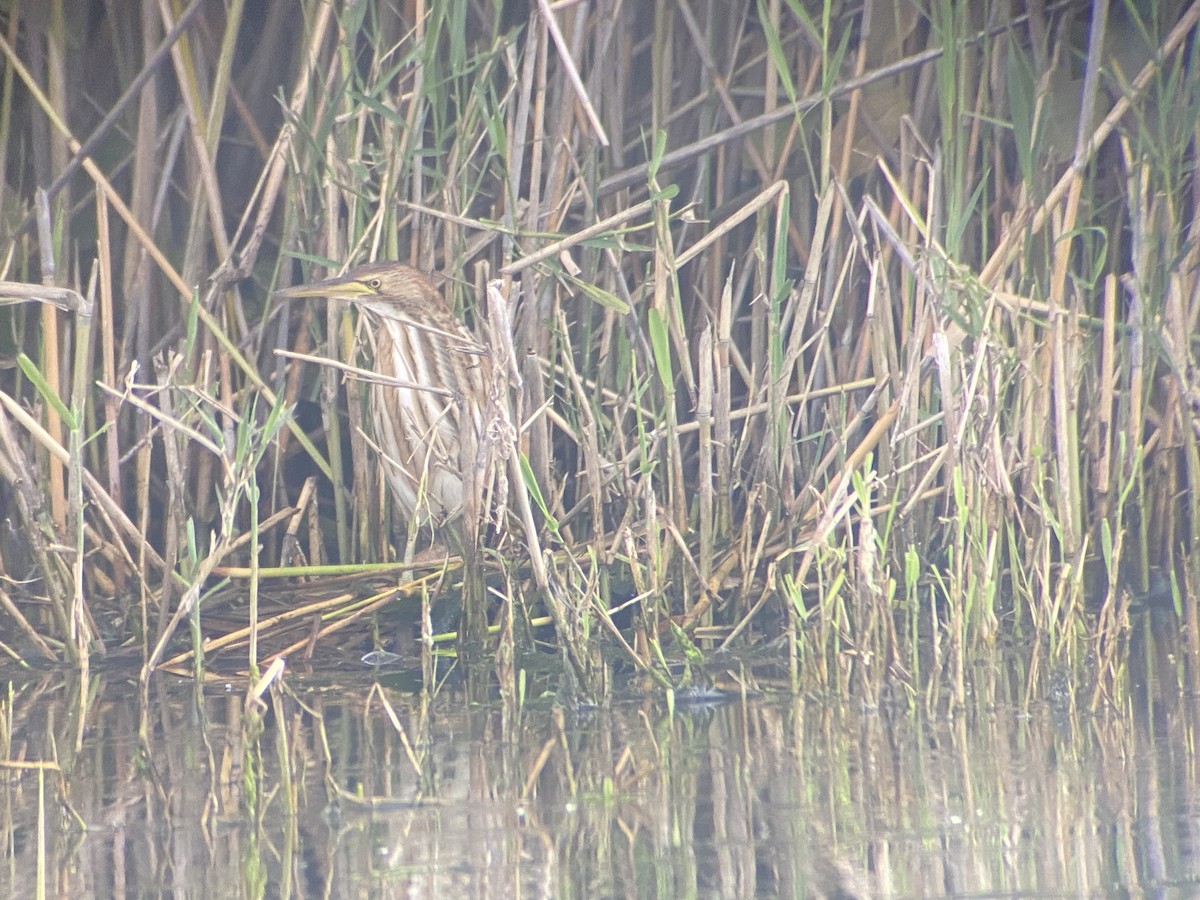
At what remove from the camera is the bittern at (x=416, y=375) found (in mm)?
2812

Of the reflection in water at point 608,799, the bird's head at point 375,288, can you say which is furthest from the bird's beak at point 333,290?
the reflection in water at point 608,799

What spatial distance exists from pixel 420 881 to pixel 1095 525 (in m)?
1.63

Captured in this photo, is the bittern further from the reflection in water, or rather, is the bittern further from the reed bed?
the reflection in water

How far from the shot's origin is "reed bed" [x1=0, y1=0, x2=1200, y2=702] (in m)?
2.58

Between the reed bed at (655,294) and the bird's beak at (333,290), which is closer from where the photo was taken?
the reed bed at (655,294)

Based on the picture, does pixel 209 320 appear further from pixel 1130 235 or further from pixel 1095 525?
pixel 1130 235

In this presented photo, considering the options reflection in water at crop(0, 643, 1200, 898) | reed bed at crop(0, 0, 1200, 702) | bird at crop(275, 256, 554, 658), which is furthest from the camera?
reed bed at crop(0, 0, 1200, 702)

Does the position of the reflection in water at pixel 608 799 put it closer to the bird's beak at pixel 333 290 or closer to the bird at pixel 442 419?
the bird at pixel 442 419

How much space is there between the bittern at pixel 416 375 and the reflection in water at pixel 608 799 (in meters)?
0.56

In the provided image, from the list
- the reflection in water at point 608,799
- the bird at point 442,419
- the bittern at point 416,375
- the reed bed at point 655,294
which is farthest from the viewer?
the bittern at point 416,375

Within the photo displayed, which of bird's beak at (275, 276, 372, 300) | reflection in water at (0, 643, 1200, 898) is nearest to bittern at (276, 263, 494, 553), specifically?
bird's beak at (275, 276, 372, 300)

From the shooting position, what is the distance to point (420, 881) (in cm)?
163

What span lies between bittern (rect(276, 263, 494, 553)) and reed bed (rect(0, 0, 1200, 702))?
0.07 m

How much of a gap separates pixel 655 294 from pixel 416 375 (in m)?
0.65
